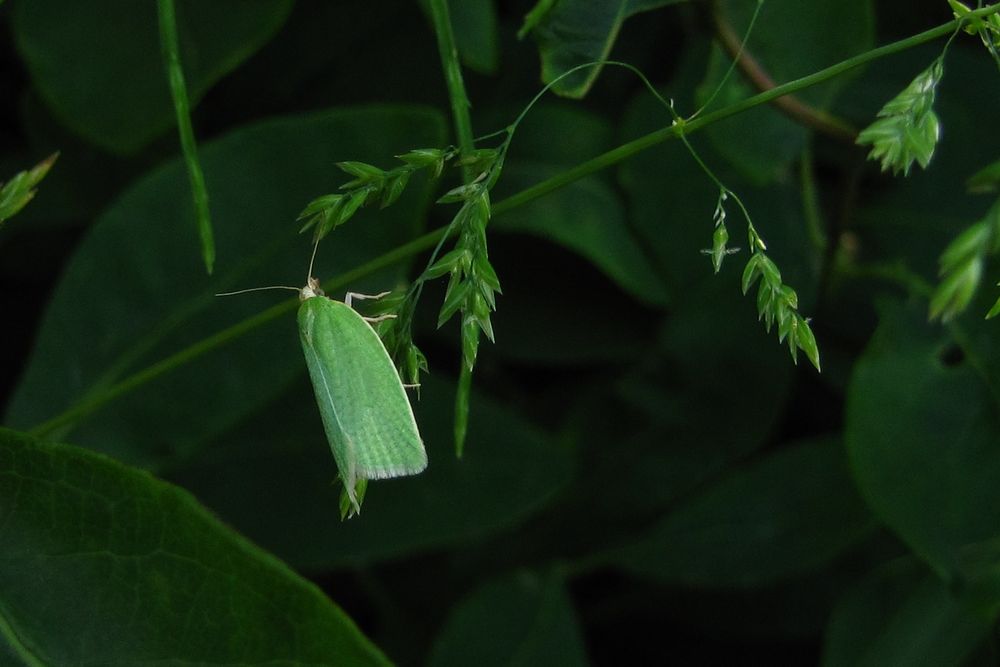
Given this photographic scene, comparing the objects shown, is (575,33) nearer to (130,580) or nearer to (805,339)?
(805,339)

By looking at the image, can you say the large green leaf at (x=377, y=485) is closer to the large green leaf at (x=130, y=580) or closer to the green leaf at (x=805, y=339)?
the large green leaf at (x=130, y=580)

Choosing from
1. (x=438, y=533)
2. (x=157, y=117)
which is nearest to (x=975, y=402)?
(x=438, y=533)

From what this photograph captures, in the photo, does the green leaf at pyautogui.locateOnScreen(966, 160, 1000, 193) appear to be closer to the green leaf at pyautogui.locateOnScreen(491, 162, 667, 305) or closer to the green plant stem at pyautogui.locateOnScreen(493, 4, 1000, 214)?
the green plant stem at pyautogui.locateOnScreen(493, 4, 1000, 214)

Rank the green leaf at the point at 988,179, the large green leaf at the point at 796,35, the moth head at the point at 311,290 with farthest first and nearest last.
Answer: the large green leaf at the point at 796,35 < the moth head at the point at 311,290 < the green leaf at the point at 988,179

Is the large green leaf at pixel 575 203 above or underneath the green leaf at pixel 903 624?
above

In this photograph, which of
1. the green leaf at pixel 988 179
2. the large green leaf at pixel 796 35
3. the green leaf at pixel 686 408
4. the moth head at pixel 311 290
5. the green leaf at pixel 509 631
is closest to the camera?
the green leaf at pixel 988 179

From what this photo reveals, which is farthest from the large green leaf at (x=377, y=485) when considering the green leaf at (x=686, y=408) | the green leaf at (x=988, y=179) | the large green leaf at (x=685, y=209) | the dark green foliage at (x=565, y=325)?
the green leaf at (x=988, y=179)
